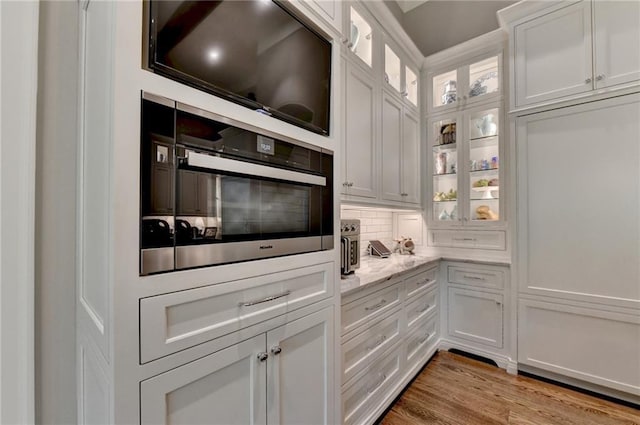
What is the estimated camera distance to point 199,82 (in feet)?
2.63

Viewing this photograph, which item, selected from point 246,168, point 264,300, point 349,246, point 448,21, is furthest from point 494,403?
point 448,21

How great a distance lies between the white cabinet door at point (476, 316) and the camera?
96.3 inches

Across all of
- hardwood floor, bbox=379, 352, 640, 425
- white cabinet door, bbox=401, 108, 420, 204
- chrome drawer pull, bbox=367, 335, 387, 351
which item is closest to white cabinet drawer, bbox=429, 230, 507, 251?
white cabinet door, bbox=401, 108, 420, 204

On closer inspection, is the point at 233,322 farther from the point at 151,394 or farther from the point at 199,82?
the point at 199,82

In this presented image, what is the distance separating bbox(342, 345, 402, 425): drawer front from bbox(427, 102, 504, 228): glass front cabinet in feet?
4.77

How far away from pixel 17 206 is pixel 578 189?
3.05 m

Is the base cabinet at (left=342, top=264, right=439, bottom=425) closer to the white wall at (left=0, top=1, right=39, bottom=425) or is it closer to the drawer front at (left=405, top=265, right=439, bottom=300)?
the drawer front at (left=405, top=265, right=439, bottom=300)

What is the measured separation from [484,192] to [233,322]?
2587 millimetres

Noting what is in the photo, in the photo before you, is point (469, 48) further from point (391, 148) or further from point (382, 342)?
point (382, 342)

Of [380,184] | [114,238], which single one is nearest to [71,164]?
[114,238]

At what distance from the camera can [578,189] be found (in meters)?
2.05

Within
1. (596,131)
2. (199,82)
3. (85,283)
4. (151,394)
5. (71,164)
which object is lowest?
(151,394)

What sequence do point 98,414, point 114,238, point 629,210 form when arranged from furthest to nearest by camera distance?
point 629,210 < point 98,414 < point 114,238

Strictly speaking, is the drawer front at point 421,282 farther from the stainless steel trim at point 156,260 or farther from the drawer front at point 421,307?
the stainless steel trim at point 156,260
